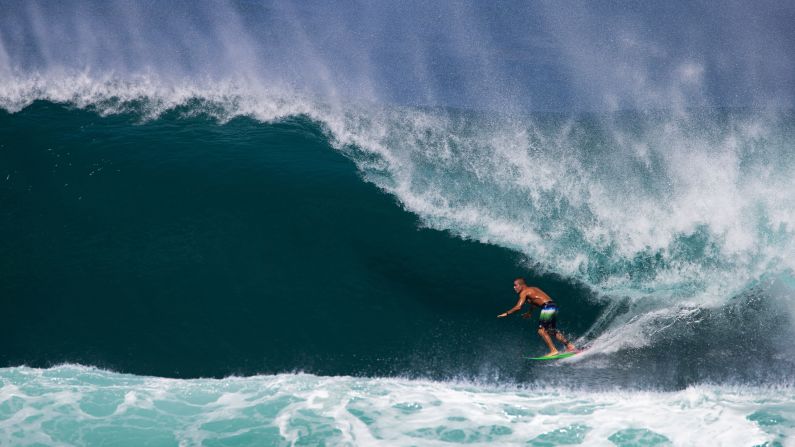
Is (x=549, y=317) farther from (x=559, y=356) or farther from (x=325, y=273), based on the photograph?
(x=325, y=273)

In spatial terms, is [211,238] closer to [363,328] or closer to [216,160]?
[216,160]

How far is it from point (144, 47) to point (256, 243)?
12556mm

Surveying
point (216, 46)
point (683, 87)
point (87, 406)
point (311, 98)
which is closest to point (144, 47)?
point (216, 46)

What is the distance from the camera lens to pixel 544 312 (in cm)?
1406

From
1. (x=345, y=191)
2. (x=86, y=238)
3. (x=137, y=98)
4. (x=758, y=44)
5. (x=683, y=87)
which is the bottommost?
(x=86, y=238)

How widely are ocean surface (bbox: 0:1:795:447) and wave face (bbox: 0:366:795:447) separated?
0.05 metres

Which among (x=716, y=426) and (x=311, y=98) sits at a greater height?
(x=311, y=98)

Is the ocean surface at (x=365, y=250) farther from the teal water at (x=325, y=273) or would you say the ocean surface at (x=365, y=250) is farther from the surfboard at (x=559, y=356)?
the surfboard at (x=559, y=356)

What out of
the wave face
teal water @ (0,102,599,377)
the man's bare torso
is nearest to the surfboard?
teal water @ (0,102,599,377)

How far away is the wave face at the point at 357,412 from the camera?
40.5 ft

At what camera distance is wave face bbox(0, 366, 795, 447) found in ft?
40.5

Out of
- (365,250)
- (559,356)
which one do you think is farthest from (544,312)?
(365,250)

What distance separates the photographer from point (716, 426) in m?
12.3

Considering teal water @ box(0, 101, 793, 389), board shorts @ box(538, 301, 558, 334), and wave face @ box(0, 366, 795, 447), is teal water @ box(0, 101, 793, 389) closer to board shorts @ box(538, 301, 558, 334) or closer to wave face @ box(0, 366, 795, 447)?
wave face @ box(0, 366, 795, 447)
